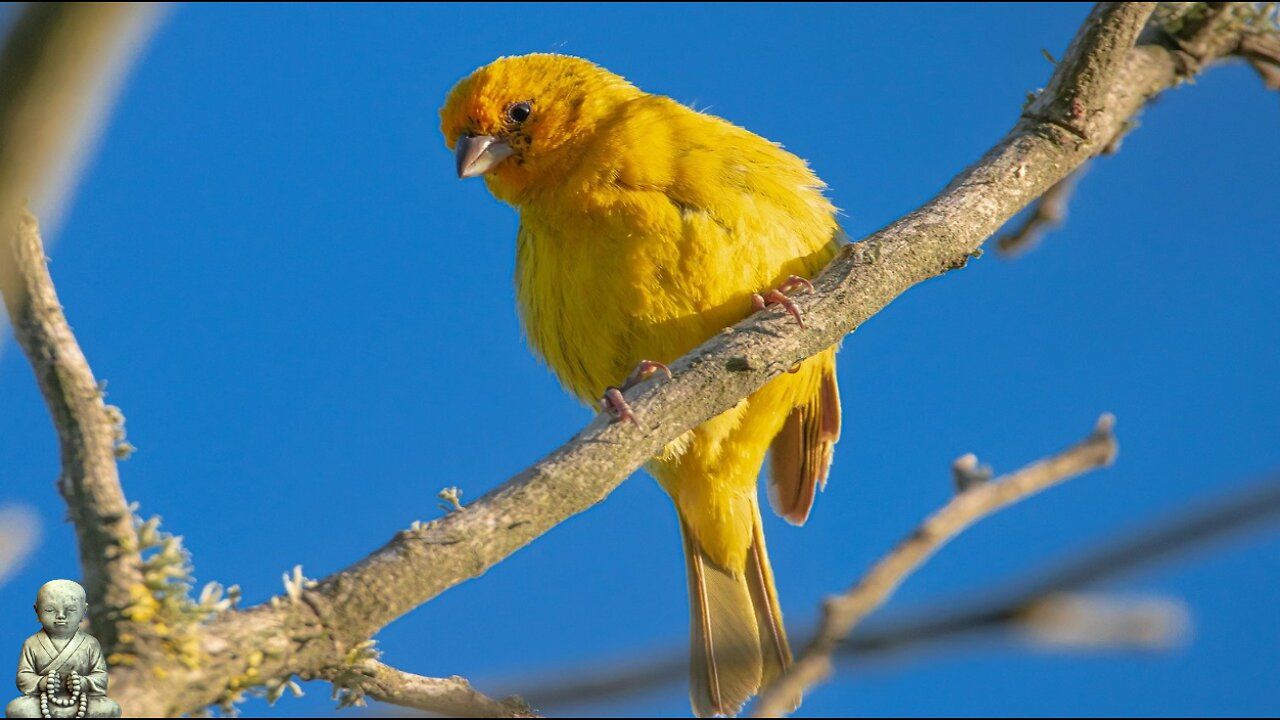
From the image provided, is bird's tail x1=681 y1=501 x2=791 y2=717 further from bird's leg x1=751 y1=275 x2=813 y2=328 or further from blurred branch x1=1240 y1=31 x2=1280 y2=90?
blurred branch x1=1240 y1=31 x2=1280 y2=90

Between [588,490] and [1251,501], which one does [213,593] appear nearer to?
[588,490]

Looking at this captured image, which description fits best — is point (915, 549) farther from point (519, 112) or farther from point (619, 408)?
point (519, 112)

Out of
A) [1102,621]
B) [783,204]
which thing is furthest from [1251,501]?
[783,204]

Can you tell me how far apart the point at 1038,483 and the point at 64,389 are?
151 centimetres

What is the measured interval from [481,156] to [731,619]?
6.83 ft

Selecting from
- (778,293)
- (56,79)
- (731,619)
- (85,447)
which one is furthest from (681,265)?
(56,79)

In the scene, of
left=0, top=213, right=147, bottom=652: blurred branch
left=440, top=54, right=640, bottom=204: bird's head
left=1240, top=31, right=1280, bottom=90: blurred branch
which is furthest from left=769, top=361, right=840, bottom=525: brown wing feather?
left=0, top=213, right=147, bottom=652: blurred branch

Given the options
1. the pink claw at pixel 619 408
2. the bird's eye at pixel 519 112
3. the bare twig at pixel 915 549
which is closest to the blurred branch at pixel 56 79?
the bare twig at pixel 915 549

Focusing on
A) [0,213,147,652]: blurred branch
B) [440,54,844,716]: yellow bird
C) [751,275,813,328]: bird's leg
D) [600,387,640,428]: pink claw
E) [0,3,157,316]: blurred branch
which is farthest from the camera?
[440,54,844,716]: yellow bird

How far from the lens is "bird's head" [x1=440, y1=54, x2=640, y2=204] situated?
4598 mm

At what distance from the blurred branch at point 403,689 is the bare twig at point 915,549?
3.27 ft

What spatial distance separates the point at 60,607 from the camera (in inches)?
68.4

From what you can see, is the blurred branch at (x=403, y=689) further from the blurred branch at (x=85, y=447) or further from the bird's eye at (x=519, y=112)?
the bird's eye at (x=519, y=112)

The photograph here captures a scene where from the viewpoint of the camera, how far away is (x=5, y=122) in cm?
84
